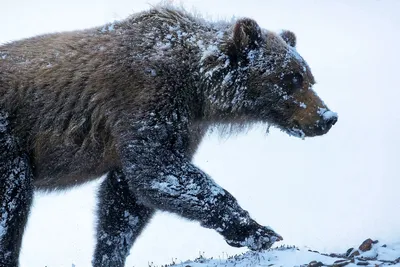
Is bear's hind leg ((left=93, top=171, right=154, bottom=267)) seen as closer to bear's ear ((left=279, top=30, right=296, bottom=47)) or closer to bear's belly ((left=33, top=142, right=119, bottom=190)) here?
bear's belly ((left=33, top=142, right=119, bottom=190))

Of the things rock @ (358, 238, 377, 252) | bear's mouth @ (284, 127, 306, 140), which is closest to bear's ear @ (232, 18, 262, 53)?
bear's mouth @ (284, 127, 306, 140)

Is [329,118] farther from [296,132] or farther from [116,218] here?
[116,218]

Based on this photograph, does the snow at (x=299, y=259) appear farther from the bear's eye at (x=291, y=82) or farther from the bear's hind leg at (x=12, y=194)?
the bear's hind leg at (x=12, y=194)

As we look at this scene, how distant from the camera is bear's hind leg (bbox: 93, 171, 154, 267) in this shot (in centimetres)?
796

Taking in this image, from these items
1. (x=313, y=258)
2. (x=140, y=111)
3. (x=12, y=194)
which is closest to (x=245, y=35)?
(x=140, y=111)

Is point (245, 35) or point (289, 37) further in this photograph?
point (289, 37)

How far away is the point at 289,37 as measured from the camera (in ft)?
27.6

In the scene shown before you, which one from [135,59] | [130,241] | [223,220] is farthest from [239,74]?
[130,241]

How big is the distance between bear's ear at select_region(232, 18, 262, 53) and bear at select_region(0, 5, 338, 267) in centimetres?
1

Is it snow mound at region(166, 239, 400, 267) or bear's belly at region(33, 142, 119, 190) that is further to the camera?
snow mound at region(166, 239, 400, 267)

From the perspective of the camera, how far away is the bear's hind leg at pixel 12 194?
A: 692 centimetres

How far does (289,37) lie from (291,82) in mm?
1013

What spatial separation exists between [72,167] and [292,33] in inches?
125

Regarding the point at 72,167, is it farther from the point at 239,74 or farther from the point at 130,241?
the point at 239,74
